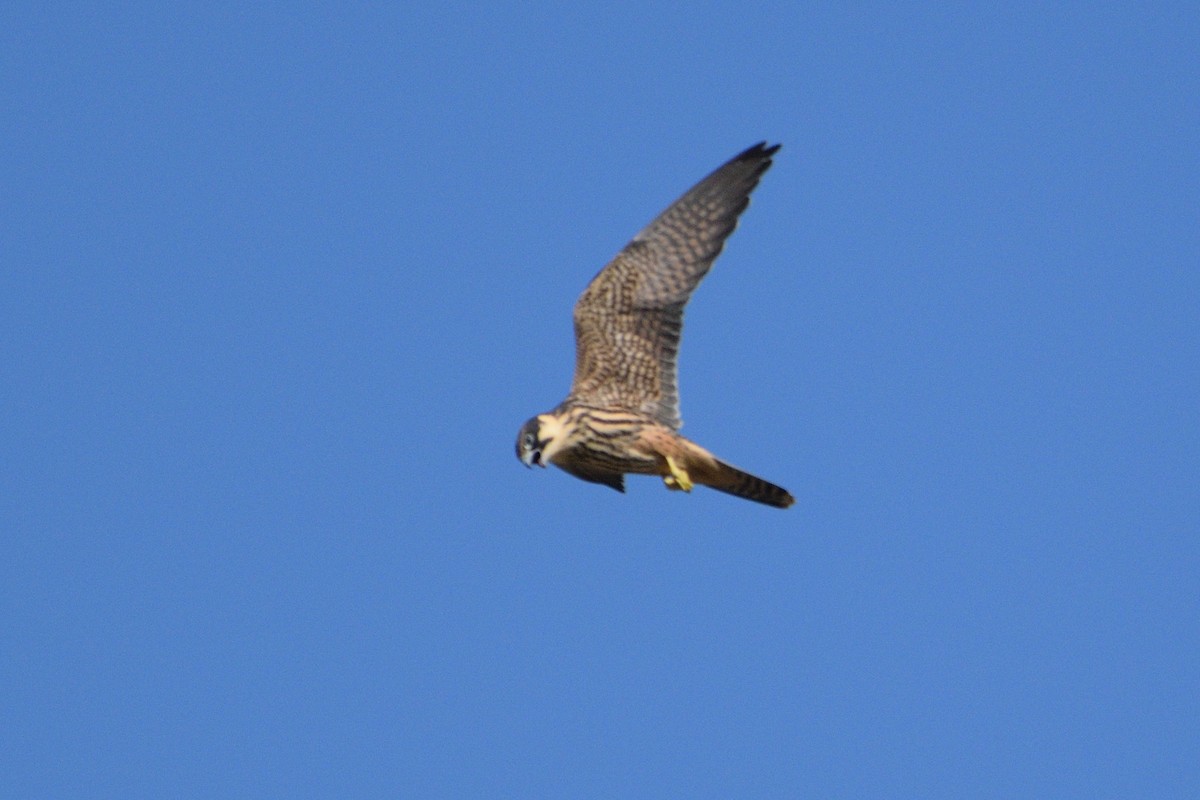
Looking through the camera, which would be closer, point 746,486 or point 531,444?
point 531,444

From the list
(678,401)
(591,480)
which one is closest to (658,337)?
(678,401)

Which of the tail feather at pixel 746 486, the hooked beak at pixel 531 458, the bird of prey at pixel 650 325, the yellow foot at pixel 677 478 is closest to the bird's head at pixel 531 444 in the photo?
the hooked beak at pixel 531 458

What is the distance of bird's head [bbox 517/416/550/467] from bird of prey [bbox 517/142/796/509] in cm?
35

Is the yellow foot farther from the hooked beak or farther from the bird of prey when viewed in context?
the hooked beak

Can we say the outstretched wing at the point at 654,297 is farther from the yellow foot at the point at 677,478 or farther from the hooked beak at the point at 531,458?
the hooked beak at the point at 531,458

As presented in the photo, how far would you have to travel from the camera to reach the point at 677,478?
7391mm

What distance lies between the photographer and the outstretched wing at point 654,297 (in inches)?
304

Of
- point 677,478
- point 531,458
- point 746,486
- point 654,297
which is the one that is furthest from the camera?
point 654,297

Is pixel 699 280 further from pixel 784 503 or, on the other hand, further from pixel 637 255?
pixel 784 503

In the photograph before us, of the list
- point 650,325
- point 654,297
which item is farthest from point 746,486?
point 654,297

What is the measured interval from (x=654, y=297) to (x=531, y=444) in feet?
4.25

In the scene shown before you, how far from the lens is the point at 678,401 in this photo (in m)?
7.73

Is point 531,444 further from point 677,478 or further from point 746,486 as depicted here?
point 746,486

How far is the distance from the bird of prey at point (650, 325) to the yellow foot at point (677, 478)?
0.07 ft
